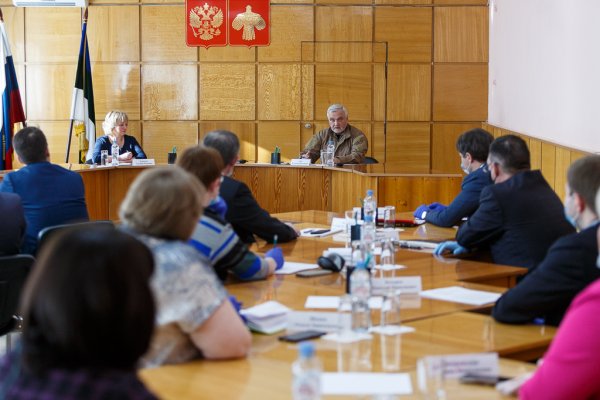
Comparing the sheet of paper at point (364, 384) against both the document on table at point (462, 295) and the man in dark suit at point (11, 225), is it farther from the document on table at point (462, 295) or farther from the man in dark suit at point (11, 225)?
the man in dark suit at point (11, 225)

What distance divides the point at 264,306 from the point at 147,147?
844 centimetres

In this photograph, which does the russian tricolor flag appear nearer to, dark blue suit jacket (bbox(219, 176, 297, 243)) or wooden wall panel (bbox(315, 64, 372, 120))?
wooden wall panel (bbox(315, 64, 372, 120))

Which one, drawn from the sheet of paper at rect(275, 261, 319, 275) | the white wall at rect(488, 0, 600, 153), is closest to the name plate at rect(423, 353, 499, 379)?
the sheet of paper at rect(275, 261, 319, 275)

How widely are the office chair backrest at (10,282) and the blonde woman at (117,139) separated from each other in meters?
4.89

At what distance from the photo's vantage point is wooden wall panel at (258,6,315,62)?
11.5 metres

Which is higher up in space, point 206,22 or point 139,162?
point 206,22

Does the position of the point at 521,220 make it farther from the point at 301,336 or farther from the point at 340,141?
the point at 340,141

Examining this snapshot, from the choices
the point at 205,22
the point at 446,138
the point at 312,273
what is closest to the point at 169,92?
the point at 205,22

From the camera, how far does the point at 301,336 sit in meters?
3.09

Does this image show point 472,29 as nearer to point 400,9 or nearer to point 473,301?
point 400,9

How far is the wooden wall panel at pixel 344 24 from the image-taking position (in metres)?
11.5

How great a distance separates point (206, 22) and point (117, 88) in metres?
1.34

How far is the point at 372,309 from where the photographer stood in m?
3.53

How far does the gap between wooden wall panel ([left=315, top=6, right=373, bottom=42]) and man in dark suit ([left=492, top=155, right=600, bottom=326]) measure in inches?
330
